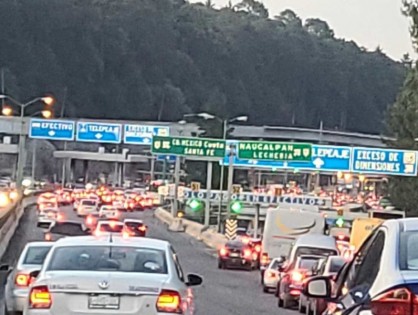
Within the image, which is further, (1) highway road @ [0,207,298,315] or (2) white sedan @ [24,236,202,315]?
(1) highway road @ [0,207,298,315]

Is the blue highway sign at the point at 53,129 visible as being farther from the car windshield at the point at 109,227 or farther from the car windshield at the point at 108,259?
the car windshield at the point at 108,259

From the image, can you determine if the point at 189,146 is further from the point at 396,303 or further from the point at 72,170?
the point at 72,170

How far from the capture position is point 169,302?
1178cm

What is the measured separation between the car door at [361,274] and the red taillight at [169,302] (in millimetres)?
2741

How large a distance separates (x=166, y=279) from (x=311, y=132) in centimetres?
14415

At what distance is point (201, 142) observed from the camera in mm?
72438

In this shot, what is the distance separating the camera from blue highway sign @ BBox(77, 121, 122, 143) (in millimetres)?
76875

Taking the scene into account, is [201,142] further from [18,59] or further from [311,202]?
[18,59]

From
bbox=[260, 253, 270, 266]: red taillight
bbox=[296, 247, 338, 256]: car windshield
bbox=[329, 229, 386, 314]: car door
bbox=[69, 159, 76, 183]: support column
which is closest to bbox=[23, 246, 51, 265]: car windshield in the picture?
bbox=[329, 229, 386, 314]: car door

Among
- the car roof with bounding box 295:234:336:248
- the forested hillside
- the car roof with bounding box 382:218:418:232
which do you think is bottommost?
the car roof with bounding box 295:234:336:248

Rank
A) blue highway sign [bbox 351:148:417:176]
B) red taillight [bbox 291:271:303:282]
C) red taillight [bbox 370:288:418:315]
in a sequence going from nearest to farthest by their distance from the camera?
1. red taillight [bbox 370:288:418:315]
2. red taillight [bbox 291:271:303:282]
3. blue highway sign [bbox 351:148:417:176]

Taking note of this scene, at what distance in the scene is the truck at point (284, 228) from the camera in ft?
169

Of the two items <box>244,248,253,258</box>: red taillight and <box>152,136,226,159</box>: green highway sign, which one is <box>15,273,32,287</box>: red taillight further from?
<box>152,136,226,159</box>: green highway sign

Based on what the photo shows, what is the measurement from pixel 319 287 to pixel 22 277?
421 inches
